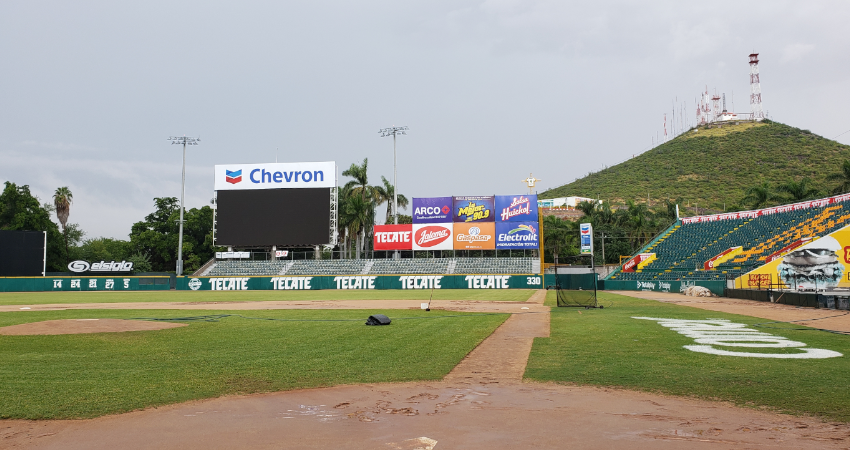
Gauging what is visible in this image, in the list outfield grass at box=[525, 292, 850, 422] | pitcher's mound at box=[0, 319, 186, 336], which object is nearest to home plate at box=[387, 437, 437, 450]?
outfield grass at box=[525, 292, 850, 422]

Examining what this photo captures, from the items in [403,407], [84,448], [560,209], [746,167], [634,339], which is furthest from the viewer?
[560,209]

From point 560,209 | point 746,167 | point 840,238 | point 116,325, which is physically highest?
point 746,167

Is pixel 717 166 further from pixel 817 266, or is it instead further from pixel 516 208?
pixel 817 266

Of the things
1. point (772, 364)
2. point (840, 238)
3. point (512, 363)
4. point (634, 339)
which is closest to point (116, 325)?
point (512, 363)

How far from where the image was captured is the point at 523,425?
645 cm

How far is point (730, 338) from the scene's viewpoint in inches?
562

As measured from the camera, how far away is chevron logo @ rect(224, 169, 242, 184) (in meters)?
60.0

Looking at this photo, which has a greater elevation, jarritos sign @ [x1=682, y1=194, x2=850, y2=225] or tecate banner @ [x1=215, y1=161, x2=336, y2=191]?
tecate banner @ [x1=215, y1=161, x2=336, y2=191]

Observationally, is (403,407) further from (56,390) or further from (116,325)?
(116,325)

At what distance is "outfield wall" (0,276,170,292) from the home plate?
2301 inches

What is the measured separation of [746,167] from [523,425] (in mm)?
114384

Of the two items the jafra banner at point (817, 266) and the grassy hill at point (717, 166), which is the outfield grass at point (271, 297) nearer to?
the jafra banner at point (817, 266)

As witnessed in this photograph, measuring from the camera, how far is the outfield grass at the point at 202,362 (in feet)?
26.0

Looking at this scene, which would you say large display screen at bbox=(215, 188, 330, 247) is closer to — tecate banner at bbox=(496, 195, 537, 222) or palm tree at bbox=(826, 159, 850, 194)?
tecate banner at bbox=(496, 195, 537, 222)
